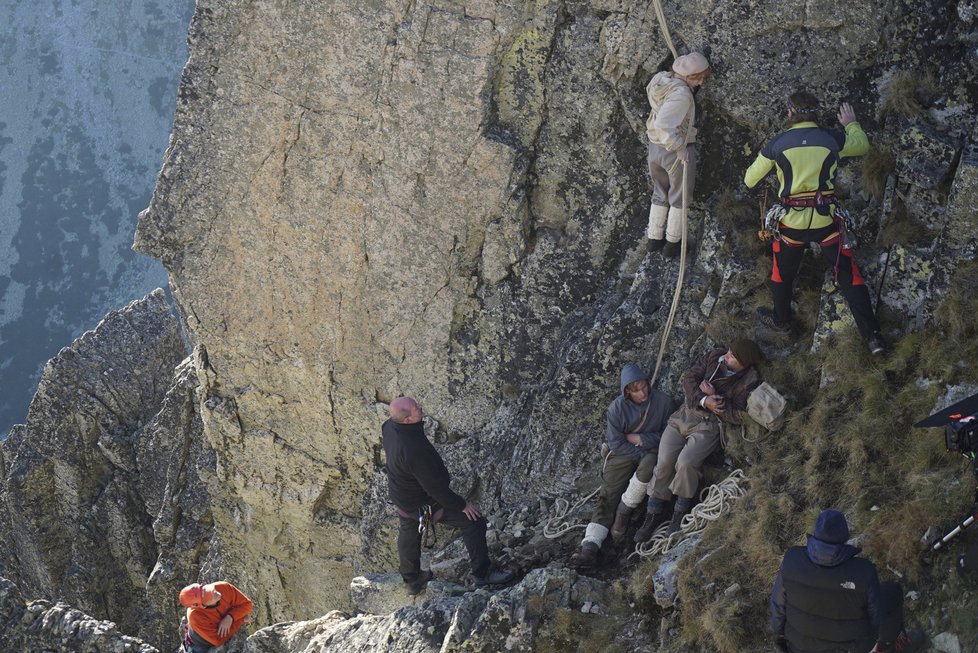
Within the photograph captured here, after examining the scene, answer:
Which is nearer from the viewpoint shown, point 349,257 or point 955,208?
point 955,208

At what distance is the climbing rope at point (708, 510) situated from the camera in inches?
389

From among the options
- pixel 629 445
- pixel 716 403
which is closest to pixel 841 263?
pixel 716 403

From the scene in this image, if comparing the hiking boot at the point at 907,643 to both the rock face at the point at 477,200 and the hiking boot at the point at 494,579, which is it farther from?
the hiking boot at the point at 494,579

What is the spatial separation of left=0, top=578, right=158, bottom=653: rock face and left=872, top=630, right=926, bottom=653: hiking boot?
893 centimetres

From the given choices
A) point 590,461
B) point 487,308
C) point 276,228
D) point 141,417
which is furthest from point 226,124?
point 141,417

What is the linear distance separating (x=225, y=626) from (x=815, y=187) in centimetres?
804

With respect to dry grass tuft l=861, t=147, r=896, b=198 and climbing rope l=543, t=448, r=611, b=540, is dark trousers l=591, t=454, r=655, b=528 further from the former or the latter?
dry grass tuft l=861, t=147, r=896, b=198

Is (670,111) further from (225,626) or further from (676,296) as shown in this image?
(225,626)

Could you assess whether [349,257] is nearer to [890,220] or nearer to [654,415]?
[654,415]

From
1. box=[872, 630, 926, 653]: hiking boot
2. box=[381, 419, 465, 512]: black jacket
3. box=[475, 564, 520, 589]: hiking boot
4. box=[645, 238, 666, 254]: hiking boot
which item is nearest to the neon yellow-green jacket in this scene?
box=[645, 238, 666, 254]: hiking boot

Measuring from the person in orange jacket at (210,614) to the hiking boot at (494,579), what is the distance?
2776mm

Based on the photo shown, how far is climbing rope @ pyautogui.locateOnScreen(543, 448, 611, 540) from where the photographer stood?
37.3ft

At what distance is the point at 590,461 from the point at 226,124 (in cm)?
632

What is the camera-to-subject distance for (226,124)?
13133 mm
